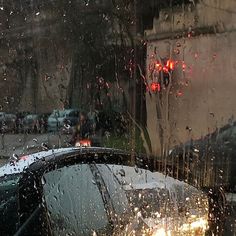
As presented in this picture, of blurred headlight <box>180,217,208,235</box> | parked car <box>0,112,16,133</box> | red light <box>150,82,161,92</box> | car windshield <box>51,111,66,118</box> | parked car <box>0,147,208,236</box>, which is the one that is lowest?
blurred headlight <box>180,217,208,235</box>

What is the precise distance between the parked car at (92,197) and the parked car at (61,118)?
100 centimetres

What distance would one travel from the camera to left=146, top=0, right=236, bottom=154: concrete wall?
14.5 feet

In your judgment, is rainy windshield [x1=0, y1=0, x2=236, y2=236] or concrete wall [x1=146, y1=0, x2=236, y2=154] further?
concrete wall [x1=146, y1=0, x2=236, y2=154]

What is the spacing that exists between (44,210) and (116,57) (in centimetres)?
236

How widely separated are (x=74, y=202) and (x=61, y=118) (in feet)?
4.90

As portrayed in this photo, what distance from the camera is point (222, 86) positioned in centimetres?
591

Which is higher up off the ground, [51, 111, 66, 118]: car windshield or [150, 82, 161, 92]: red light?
[150, 82, 161, 92]: red light

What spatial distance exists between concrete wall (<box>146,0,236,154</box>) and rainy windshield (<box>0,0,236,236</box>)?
0.02 m

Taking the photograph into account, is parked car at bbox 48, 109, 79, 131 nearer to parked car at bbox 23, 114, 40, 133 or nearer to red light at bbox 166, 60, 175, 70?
parked car at bbox 23, 114, 40, 133

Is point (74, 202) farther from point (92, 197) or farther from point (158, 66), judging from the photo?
point (158, 66)

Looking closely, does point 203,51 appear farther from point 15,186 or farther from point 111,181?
point 15,186

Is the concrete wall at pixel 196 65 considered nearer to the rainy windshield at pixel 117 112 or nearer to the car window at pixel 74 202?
the rainy windshield at pixel 117 112

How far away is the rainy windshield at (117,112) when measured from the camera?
2.38 metres

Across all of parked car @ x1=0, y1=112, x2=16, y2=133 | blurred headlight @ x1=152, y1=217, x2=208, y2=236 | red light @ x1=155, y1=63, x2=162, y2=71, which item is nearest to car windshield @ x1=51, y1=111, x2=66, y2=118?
parked car @ x1=0, y1=112, x2=16, y2=133
